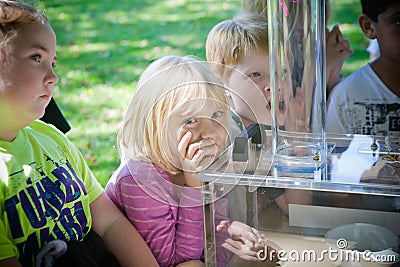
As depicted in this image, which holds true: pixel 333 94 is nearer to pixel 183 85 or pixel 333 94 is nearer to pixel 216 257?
pixel 183 85

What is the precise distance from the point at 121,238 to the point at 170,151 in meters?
0.19

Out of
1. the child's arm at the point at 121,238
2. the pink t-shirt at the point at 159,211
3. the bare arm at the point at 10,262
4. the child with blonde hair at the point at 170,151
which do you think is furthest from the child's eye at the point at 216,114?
the bare arm at the point at 10,262

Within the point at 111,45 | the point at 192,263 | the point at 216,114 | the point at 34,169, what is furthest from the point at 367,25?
the point at 111,45

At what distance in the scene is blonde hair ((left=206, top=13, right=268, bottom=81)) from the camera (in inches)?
49.6

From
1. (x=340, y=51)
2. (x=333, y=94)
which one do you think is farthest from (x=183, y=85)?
(x=340, y=51)

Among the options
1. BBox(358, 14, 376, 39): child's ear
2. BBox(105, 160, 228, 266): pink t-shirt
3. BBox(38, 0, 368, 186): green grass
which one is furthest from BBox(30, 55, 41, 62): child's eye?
BBox(358, 14, 376, 39): child's ear

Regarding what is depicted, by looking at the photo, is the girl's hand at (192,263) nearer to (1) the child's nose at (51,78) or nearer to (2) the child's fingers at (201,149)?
(2) the child's fingers at (201,149)

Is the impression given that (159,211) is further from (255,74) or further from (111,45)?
(111,45)

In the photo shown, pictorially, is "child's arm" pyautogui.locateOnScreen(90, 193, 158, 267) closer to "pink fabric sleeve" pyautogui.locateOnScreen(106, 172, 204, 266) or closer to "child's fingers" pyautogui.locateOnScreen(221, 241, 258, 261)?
"pink fabric sleeve" pyautogui.locateOnScreen(106, 172, 204, 266)

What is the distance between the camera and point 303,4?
0.97 meters

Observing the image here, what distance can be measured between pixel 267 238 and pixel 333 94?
2.17 ft

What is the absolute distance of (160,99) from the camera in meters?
1.09

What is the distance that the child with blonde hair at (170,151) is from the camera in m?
1.06

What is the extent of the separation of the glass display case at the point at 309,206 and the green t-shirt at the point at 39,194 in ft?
0.77
